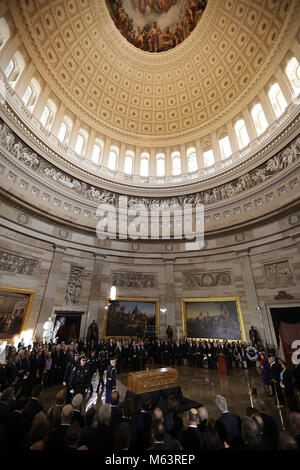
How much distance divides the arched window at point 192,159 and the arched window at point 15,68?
16.4 meters

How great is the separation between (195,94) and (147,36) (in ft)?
25.3

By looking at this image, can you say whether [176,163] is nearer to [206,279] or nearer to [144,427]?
[206,279]

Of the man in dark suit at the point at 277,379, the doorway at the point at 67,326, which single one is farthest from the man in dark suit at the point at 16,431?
the doorway at the point at 67,326

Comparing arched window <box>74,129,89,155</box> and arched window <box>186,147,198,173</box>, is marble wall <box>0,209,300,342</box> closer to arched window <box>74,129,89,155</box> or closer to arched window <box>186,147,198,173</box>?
arched window <box>186,147,198,173</box>

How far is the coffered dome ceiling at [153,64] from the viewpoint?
17.3 metres

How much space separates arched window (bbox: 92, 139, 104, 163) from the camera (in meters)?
21.1

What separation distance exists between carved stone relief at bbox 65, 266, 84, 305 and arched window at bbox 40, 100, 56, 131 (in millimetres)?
12747

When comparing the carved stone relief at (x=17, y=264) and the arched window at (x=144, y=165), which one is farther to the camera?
the arched window at (x=144, y=165)

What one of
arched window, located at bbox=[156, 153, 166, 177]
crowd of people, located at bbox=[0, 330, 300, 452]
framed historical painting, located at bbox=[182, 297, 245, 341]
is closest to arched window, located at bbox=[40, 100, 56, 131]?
arched window, located at bbox=[156, 153, 166, 177]

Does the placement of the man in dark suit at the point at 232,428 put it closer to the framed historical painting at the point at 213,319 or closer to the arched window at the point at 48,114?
the framed historical painting at the point at 213,319

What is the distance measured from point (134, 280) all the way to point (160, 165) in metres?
13.2

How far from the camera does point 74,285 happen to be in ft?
51.1

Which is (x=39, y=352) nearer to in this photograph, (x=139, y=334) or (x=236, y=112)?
(x=139, y=334)

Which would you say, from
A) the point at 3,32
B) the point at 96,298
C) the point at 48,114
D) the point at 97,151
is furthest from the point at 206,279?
the point at 3,32
